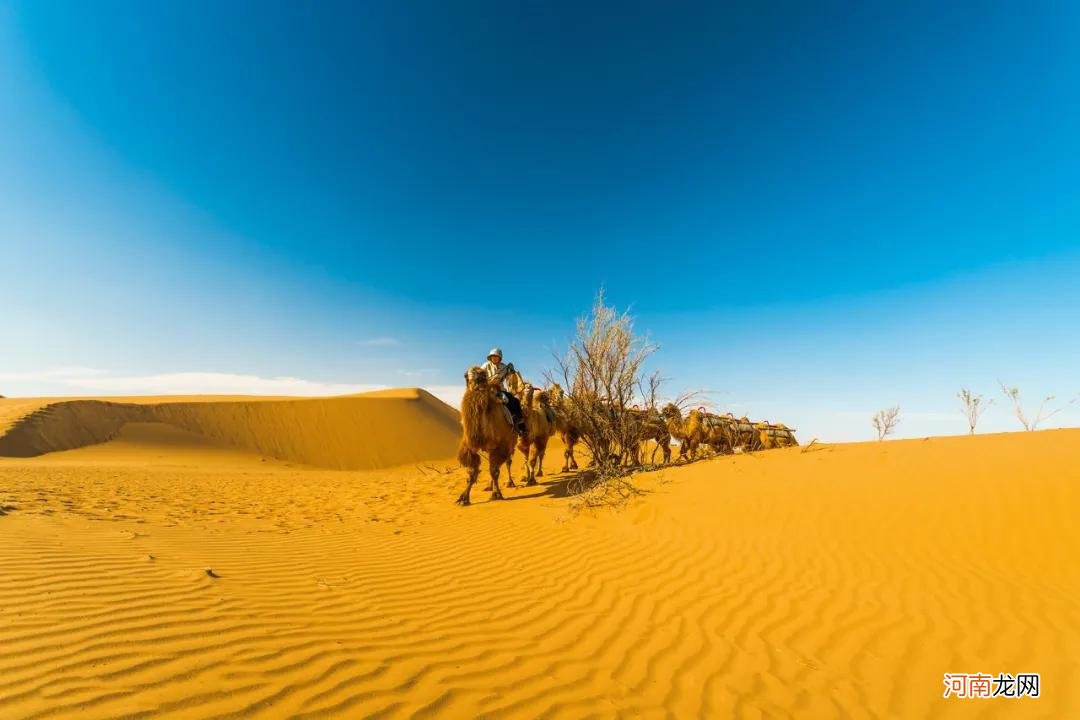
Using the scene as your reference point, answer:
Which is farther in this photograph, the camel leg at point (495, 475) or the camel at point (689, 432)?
the camel at point (689, 432)

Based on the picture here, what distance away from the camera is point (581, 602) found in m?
4.19

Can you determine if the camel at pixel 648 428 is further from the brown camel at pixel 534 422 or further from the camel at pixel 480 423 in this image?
the camel at pixel 480 423

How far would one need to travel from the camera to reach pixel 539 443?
39.4ft

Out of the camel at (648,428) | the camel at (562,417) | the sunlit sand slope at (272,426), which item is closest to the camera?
the camel at (648,428)

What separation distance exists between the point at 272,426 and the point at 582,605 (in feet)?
103

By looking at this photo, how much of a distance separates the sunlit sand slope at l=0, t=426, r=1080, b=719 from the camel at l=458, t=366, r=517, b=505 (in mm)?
1555

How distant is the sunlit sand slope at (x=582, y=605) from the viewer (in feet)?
8.67

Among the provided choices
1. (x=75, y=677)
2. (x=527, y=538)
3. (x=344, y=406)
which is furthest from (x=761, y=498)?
(x=344, y=406)

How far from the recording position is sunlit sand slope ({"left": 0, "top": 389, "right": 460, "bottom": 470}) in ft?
67.3

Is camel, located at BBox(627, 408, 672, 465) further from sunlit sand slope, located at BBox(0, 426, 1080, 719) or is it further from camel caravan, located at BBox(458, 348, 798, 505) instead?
sunlit sand slope, located at BBox(0, 426, 1080, 719)

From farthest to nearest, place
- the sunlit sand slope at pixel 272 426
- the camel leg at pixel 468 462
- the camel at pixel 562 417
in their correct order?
the sunlit sand slope at pixel 272 426 < the camel at pixel 562 417 < the camel leg at pixel 468 462

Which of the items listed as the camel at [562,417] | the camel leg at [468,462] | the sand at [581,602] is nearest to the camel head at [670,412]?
the camel at [562,417]

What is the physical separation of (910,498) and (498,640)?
6.03 meters

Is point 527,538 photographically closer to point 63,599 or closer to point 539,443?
point 63,599
